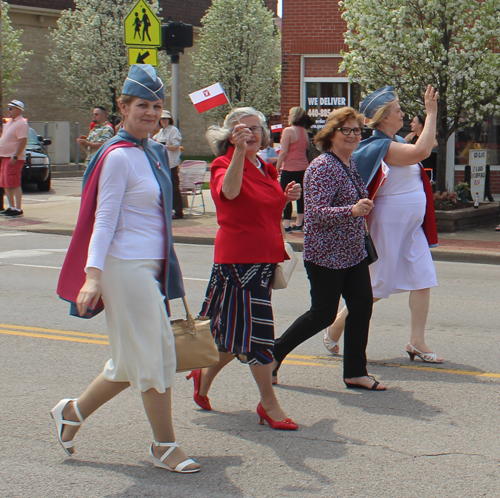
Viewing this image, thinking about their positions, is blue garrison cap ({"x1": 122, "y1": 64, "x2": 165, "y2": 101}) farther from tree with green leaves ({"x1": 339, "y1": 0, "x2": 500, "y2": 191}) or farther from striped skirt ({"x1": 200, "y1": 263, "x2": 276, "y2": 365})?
tree with green leaves ({"x1": 339, "y1": 0, "x2": 500, "y2": 191})

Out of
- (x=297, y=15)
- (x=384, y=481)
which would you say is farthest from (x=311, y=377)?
(x=297, y=15)

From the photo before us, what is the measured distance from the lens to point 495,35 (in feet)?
43.2

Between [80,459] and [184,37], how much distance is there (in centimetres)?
1063

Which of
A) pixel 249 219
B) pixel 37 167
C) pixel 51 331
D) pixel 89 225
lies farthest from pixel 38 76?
pixel 89 225

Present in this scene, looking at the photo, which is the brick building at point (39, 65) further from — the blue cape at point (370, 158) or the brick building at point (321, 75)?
the blue cape at point (370, 158)

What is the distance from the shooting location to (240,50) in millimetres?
38438

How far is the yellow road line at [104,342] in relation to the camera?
220 inches

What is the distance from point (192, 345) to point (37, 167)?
1810 cm

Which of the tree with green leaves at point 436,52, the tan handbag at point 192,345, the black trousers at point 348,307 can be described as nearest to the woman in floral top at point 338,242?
the black trousers at point 348,307

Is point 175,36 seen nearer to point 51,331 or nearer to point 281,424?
point 51,331

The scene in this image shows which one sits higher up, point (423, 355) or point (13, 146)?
point (13, 146)

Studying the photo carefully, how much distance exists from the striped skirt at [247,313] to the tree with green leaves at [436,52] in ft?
31.1

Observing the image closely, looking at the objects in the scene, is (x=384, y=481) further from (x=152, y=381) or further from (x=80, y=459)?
(x=80, y=459)

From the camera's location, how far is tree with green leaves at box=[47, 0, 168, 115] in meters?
34.4
